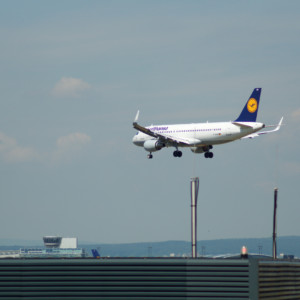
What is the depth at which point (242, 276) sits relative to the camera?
112875 mm

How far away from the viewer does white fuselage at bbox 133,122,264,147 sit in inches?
6452

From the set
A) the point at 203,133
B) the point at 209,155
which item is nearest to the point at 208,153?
the point at 209,155

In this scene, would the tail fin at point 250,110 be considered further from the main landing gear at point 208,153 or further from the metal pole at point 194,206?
the metal pole at point 194,206

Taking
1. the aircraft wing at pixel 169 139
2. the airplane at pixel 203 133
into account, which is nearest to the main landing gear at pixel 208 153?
the airplane at pixel 203 133

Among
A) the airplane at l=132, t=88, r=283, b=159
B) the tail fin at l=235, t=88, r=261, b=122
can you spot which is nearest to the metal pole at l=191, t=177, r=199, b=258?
the airplane at l=132, t=88, r=283, b=159

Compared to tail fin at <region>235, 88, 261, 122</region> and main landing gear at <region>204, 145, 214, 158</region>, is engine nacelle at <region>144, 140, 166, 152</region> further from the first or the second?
tail fin at <region>235, 88, 261, 122</region>

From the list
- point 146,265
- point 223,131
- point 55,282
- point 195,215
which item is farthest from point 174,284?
point 195,215

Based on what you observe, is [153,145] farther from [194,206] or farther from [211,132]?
[194,206]

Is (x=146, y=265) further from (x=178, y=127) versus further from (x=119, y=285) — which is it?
(x=178, y=127)

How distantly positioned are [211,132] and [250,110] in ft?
29.4

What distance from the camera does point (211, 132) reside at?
545 feet

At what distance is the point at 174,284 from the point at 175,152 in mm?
61483

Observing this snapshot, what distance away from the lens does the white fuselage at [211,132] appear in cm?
Result: 16388

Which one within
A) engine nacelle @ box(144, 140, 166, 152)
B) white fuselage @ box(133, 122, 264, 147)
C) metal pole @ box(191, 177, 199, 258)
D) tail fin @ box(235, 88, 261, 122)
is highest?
tail fin @ box(235, 88, 261, 122)
